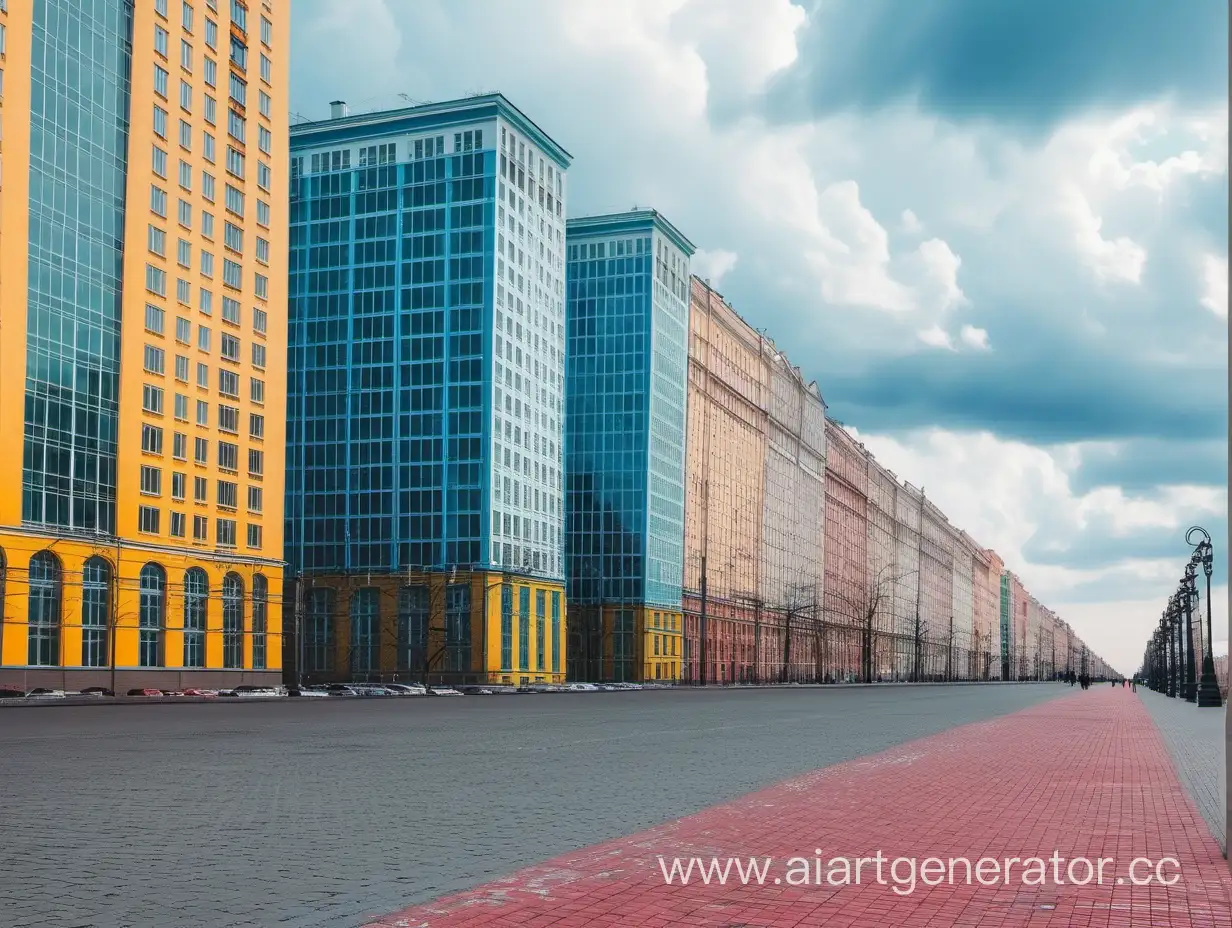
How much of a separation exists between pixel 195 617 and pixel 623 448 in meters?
58.0

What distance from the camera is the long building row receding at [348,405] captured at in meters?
69.2

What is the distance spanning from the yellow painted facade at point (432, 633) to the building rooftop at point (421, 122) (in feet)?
114

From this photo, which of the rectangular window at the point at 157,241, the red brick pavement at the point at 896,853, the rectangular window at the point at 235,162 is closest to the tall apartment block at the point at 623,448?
the rectangular window at the point at 235,162

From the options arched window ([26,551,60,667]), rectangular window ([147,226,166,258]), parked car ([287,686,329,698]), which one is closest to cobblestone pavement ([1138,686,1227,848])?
parked car ([287,686,329,698])

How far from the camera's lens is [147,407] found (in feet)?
248

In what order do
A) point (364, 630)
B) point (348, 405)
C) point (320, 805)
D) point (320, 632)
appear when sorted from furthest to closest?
1. point (348, 405)
2. point (320, 632)
3. point (364, 630)
4. point (320, 805)

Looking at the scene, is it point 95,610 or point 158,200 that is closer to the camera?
point 95,610

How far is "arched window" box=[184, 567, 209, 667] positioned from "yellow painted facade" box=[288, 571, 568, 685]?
2137cm

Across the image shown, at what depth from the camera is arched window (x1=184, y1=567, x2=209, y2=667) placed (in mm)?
76500

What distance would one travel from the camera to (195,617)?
253 feet

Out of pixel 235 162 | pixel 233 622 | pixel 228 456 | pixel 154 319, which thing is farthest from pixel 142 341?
pixel 233 622

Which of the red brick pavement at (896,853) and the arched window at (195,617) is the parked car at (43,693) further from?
the red brick pavement at (896,853)

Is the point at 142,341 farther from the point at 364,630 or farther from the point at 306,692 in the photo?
the point at 364,630

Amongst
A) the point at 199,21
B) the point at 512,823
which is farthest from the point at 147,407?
the point at 512,823
